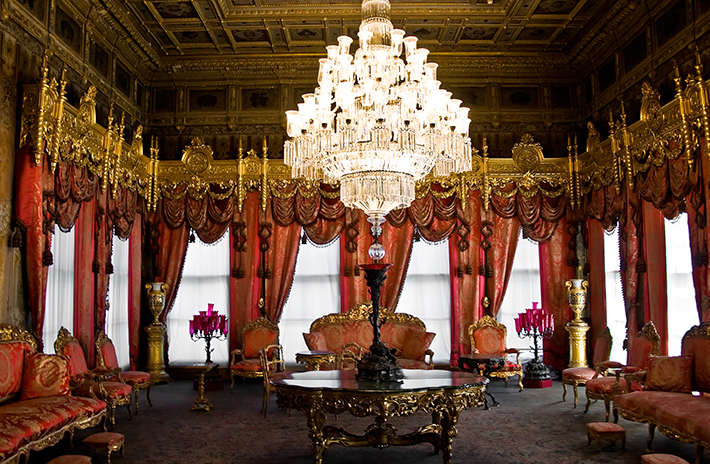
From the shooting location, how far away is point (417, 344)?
8359 mm

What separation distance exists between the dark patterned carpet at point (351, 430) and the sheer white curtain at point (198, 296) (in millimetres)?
1871

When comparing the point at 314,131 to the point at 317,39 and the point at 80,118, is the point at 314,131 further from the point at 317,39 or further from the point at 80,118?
the point at 317,39

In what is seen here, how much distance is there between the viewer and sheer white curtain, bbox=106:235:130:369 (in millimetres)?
8281

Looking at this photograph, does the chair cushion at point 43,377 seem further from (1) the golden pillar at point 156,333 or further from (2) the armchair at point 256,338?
(1) the golden pillar at point 156,333

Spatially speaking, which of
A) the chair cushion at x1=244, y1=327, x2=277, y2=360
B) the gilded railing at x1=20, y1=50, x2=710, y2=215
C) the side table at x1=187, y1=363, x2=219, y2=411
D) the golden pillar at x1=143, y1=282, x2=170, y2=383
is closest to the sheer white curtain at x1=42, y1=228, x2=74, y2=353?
the gilded railing at x1=20, y1=50, x2=710, y2=215

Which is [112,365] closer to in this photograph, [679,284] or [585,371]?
[585,371]

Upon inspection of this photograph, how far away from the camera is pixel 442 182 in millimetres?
9352

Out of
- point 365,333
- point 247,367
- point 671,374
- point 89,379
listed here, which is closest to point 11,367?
point 89,379

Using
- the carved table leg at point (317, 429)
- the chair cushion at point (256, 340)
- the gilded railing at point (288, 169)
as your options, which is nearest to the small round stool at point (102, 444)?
the carved table leg at point (317, 429)

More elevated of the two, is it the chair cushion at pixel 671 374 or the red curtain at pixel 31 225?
the red curtain at pixel 31 225

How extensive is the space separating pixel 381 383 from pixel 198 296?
18.0 feet

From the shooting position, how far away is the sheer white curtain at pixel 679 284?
6754 millimetres

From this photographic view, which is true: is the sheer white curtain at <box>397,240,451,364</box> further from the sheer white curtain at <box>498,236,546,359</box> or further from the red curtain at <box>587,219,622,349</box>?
the red curtain at <box>587,219,622,349</box>

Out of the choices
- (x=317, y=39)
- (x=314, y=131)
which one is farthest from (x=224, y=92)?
(x=314, y=131)
